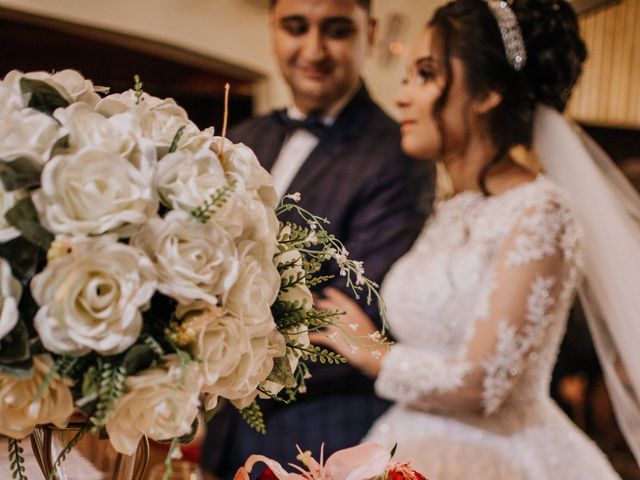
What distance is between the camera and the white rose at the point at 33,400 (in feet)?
2.45

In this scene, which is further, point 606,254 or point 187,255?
point 606,254

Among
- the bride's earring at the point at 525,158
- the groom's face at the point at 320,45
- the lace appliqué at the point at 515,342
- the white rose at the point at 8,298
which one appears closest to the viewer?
the white rose at the point at 8,298

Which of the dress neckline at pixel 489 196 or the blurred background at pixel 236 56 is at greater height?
the dress neckline at pixel 489 196

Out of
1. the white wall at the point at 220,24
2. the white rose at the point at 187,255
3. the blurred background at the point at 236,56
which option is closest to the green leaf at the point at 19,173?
the white rose at the point at 187,255

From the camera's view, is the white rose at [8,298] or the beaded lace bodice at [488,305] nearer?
the white rose at [8,298]

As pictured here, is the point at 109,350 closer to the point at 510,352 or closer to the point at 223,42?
the point at 510,352

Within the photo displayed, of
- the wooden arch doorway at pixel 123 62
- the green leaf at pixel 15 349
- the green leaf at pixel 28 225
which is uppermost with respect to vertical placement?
the green leaf at pixel 28 225

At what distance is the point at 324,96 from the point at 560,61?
0.82m

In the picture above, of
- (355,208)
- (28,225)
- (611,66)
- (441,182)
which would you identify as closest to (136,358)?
(28,225)

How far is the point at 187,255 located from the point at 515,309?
4.23ft

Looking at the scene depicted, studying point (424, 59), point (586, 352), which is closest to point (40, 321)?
point (424, 59)

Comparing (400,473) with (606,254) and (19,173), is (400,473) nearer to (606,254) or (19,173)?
(19,173)

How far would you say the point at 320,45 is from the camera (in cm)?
254

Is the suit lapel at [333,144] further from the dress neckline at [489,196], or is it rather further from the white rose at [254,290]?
the white rose at [254,290]
